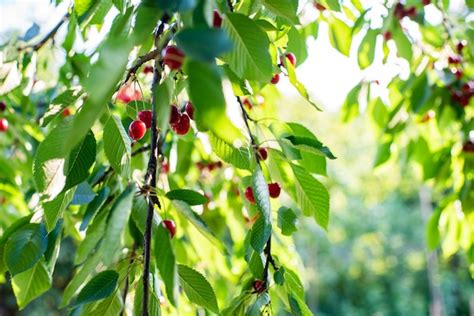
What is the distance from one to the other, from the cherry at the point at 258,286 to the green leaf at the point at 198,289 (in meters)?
0.06

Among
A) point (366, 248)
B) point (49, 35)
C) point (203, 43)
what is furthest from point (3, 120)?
point (366, 248)

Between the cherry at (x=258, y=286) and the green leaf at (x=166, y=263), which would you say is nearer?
the green leaf at (x=166, y=263)

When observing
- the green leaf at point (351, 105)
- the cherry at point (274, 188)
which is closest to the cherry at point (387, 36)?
the green leaf at point (351, 105)

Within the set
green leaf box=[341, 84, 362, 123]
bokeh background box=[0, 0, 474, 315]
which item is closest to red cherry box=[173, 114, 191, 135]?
green leaf box=[341, 84, 362, 123]

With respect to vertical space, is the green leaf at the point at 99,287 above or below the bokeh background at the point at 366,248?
above

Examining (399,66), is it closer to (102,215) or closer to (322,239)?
(102,215)

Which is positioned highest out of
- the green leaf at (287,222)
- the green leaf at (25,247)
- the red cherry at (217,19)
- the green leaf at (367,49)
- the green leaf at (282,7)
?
the red cherry at (217,19)

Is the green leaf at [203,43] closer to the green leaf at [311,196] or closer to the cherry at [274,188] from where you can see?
the green leaf at [311,196]

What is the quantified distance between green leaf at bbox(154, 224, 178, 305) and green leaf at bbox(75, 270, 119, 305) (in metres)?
0.17

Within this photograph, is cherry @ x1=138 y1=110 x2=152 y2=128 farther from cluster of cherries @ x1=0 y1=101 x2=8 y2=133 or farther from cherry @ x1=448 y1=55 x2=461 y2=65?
cherry @ x1=448 y1=55 x2=461 y2=65

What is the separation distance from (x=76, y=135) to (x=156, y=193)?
0.24 meters

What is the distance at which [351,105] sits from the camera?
1.71 metres

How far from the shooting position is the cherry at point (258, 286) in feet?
2.32

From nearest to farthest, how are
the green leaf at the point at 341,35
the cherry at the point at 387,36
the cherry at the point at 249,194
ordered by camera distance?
the cherry at the point at 249,194
the green leaf at the point at 341,35
the cherry at the point at 387,36
